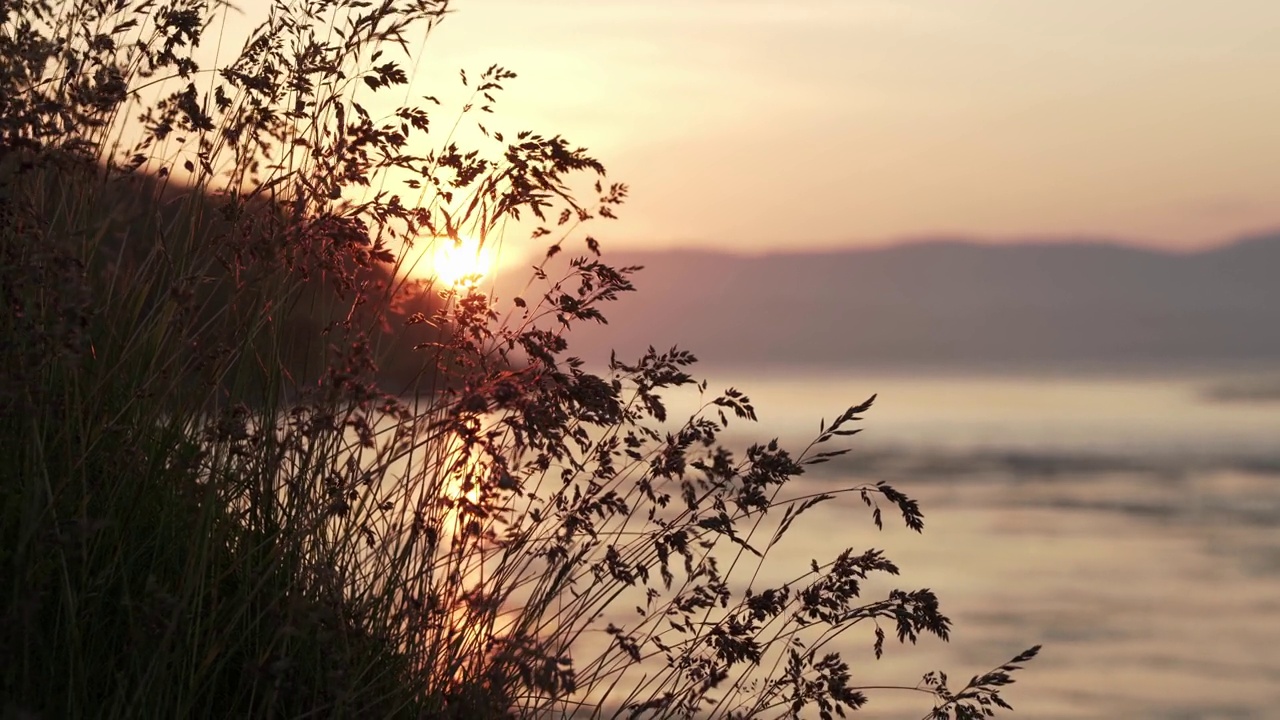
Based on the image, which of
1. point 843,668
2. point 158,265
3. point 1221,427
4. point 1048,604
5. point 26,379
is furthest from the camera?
point 1221,427

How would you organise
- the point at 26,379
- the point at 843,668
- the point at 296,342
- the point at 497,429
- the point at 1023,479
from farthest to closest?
the point at 1023,479 < the point at 296,342 < the point at 843,668 < the point at 497,429 < the point at 26,379

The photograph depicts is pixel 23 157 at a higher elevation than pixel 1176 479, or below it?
below

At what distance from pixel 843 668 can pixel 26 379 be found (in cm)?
204

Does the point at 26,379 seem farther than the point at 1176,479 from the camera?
No

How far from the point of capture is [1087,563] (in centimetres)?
1198

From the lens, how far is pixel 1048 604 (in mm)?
10008

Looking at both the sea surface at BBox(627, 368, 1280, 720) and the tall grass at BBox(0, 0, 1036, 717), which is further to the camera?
the sea surface at BBox(627, 368, 1280, 720)

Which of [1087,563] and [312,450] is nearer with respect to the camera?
[312,450]

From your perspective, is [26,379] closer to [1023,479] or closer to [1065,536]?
[1065,536]

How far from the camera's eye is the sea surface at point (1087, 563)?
7836 mm

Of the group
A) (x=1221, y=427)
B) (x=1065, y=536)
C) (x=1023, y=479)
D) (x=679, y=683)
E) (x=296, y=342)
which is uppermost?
(x=1221, y=427)

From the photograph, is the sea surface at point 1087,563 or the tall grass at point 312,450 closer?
the tall grass at point 312,450

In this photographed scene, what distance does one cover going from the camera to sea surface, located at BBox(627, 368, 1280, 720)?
7.84 meters

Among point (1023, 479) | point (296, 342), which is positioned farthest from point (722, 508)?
point (1023, 479)
